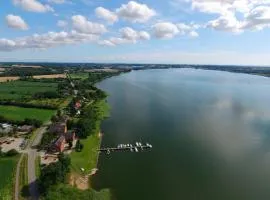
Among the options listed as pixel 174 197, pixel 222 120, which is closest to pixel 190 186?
pixel 174 197

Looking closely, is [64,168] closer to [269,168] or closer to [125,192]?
[125,192]

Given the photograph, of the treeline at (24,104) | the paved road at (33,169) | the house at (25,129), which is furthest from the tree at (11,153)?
the treeline at (24,104)

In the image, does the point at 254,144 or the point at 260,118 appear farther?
the point at 260,118

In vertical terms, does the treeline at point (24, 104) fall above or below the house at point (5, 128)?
below

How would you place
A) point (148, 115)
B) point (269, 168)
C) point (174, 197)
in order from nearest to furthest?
point (174, 197) → point (269, 168) → point (148, 115)

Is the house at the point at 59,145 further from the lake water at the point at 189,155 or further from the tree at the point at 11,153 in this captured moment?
the lake water at the point at 189,155

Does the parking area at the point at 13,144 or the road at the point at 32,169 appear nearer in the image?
the road at the point at 32,169
